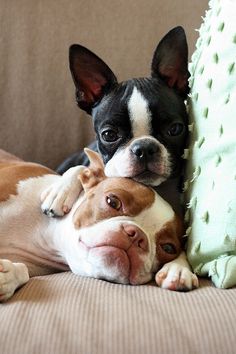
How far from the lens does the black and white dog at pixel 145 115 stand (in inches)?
61.1

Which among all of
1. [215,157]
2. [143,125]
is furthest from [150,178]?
[215,157]

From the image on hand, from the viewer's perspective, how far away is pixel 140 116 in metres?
1.59

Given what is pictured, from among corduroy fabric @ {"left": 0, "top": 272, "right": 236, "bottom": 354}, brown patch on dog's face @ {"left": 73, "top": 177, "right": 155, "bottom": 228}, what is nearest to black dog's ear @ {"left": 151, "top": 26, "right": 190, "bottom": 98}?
brown patch on dog's face @ {"left": 73, "top": 177, "right": 155, "bottom": 228}

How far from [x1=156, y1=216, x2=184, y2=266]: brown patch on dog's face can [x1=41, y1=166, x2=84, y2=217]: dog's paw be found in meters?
0.29

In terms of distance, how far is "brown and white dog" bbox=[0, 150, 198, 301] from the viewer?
1.25 metres

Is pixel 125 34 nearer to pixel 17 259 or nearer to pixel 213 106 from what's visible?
pixel 213 106

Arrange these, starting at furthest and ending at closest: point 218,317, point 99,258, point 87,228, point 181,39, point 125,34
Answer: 1. point 125,34
2. point 181,39
3. point 87,228
4. point 99,258
5. point 218,317

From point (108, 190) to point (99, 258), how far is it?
228 millimetres

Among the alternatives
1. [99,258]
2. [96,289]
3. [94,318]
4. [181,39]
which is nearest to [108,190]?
[99,258]

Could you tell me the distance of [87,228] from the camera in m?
1.39

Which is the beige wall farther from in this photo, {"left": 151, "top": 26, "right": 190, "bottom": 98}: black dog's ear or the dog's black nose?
the dog's black nose

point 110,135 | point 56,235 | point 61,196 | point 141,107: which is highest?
point 141,107

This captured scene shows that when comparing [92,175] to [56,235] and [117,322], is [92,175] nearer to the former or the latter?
[56,235]

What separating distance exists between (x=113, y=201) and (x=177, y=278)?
0.29m
